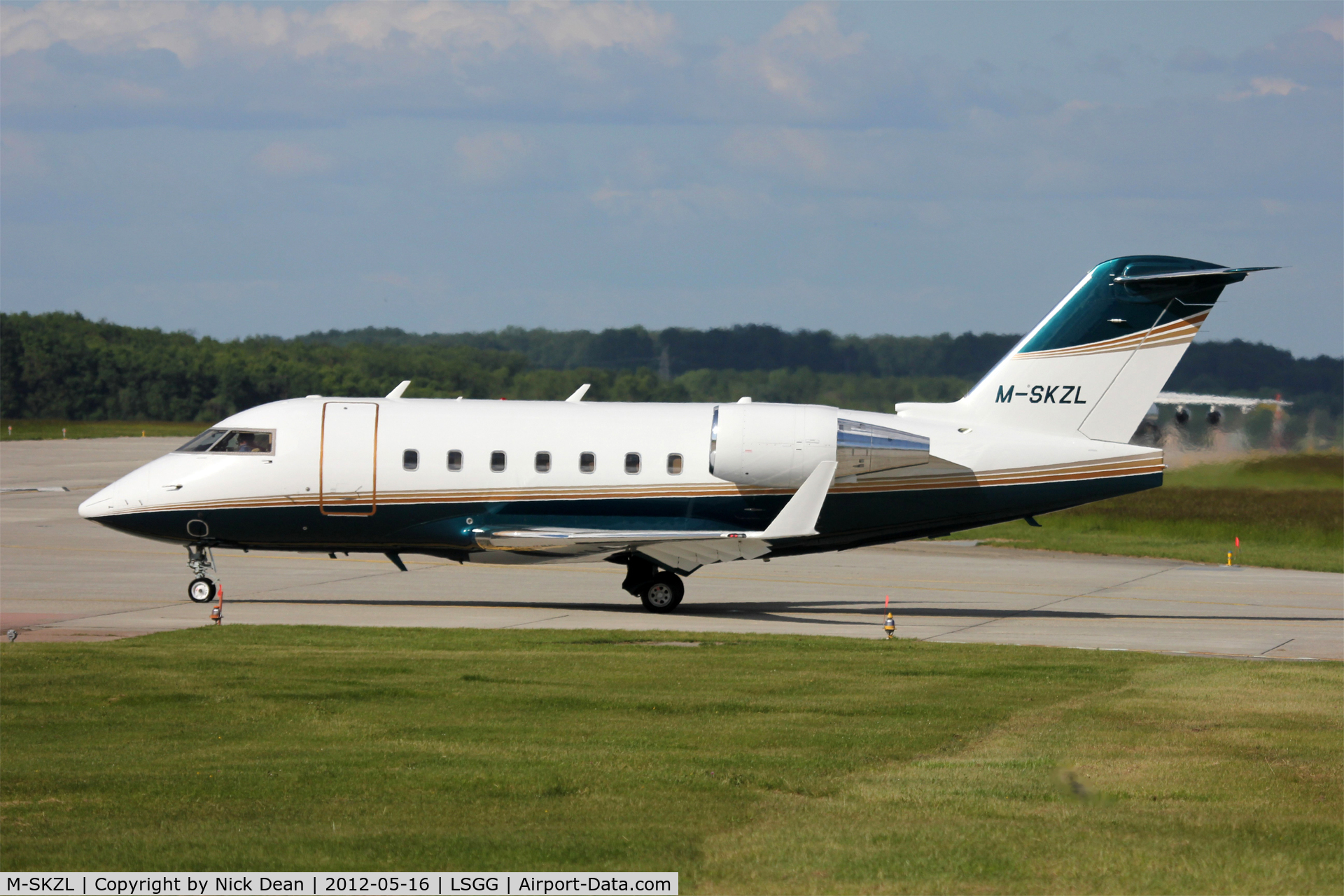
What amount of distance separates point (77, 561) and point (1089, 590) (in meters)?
22.9

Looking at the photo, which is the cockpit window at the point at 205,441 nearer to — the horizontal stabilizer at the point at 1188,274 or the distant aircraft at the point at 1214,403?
the horizontal stabilizer at the point at 1188,274

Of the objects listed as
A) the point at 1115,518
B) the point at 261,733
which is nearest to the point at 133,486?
the point at 261,733

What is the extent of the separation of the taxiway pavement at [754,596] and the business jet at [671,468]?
141cm

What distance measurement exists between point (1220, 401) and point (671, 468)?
2399 cm

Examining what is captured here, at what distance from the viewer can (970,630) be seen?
24891mm

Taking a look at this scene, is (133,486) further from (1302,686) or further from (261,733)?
(1302,686)

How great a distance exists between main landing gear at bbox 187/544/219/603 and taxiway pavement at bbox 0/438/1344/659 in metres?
0.37

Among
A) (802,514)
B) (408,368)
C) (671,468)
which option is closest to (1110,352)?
(802,514)

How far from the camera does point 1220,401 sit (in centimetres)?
4347

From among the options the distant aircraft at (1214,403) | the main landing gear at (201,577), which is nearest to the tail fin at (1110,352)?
the distant aircraft at (1214,403)

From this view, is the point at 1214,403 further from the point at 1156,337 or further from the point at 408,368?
the point at 408,368

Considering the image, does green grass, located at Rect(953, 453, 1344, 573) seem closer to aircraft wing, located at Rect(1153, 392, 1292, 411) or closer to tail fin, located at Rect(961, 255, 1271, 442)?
aircraft wing, located at Rect(1153, 392, 1292, 411)

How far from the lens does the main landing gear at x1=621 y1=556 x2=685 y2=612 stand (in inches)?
1065

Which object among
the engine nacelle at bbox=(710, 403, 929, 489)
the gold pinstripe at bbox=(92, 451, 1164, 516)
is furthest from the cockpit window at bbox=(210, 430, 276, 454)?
the engine nacelle at bbox=(710, 403, 929, 489)
